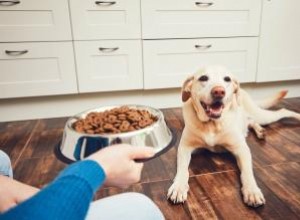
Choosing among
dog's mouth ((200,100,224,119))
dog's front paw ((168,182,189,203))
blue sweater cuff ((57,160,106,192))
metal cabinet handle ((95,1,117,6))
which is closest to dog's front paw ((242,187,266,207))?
dog's front paw ((168,182,189,203))

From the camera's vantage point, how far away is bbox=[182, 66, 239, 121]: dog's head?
1.29m

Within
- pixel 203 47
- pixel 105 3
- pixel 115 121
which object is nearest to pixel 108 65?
pixel 105 3

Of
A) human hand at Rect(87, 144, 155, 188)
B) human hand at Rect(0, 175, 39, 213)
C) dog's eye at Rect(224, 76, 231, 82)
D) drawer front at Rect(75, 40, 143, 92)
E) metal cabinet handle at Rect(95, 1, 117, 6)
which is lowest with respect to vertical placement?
drawer front at Rect(75, 40, 143, 92)

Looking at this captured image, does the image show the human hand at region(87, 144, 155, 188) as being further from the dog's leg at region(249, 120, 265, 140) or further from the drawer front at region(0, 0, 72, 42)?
the drawer front at region(0, 0, 72, 42)

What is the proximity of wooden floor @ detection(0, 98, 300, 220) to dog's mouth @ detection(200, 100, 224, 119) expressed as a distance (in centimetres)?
26

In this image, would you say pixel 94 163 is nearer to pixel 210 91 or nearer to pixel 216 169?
pixel 210 91

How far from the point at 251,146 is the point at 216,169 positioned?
36 cm

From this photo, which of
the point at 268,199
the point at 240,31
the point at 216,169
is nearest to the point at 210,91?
the point at 216,169

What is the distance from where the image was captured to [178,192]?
1136mm

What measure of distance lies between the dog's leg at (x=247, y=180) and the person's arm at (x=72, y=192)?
839 mm

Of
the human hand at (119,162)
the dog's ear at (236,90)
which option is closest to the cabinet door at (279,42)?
the dog's ear at (236,90)

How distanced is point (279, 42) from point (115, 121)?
7.03 feet

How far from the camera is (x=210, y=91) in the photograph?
50.4 inches

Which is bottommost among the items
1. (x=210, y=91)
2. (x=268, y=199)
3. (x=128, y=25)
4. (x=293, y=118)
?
(x=293, y=118)
